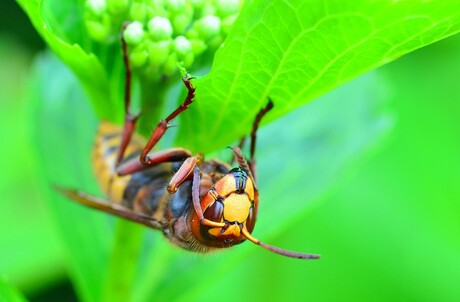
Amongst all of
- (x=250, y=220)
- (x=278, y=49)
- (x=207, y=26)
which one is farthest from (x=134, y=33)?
(x=250, y=220)

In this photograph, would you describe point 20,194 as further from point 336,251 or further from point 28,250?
point 336,251

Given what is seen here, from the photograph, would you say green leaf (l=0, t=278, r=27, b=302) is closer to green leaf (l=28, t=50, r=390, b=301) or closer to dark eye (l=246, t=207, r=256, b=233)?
green leaf (l=28, t=50, r=390, b=301)

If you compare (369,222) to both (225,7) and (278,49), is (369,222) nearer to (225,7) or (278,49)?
(225,7)

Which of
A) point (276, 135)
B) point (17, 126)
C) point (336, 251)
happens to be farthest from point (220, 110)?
point (17, 126)

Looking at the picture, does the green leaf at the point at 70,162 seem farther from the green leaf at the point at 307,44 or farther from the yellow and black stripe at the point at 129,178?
the green leaf at the point at 307,44

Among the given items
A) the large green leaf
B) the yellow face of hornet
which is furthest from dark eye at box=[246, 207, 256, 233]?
the large green leaf

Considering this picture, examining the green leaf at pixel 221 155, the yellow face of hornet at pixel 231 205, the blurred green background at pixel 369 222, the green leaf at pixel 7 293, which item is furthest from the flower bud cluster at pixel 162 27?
the blurred green background at pixel 369 222
